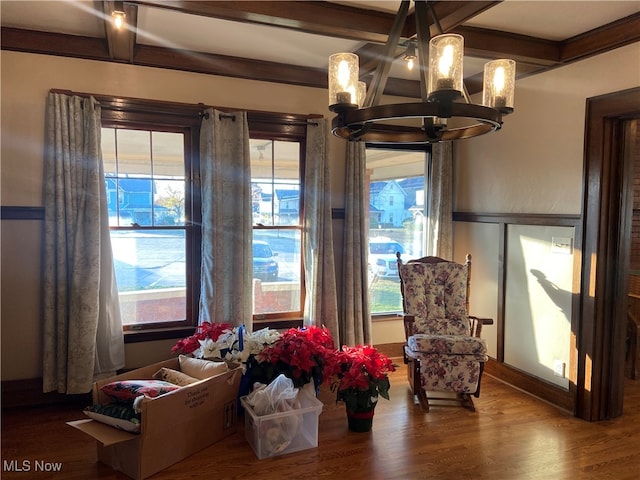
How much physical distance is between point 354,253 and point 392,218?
70 centimetres

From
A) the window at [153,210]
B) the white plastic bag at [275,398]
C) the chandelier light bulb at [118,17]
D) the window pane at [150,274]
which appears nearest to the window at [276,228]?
the window at [153,210]

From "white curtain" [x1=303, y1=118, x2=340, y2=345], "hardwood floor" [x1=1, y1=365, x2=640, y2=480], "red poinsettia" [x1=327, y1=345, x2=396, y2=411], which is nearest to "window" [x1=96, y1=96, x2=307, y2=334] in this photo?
"white curtain" [x1=303, y1=118, x2=340, y2=345]

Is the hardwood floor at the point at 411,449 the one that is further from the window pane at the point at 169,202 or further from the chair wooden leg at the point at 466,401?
the window pane at the point at 169,202

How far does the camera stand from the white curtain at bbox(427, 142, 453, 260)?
174 inches

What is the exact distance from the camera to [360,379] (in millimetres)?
2961

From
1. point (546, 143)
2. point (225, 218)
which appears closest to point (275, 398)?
point (225, 218)

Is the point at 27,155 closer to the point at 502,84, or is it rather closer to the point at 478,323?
the point at 502,84

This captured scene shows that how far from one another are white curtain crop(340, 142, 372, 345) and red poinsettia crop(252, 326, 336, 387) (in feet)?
3.25

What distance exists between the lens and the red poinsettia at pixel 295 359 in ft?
9.61

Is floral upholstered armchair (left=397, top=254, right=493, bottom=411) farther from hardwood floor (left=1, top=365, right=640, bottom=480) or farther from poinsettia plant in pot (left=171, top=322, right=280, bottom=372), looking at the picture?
poinsettia plant in pot (left=171, top=322, right=280, bottom=372)

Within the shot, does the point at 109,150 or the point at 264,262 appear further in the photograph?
the point at 264,262

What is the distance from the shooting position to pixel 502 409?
342 centimetres

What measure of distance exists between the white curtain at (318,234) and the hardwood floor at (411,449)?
2.70 feet

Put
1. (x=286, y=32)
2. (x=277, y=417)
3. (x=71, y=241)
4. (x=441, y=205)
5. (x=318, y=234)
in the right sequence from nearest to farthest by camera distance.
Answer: (x=277, y=417) < (x=286, y=32) < (x=71, y=241) < (x=318, y=234) < (x=441, y=205)
